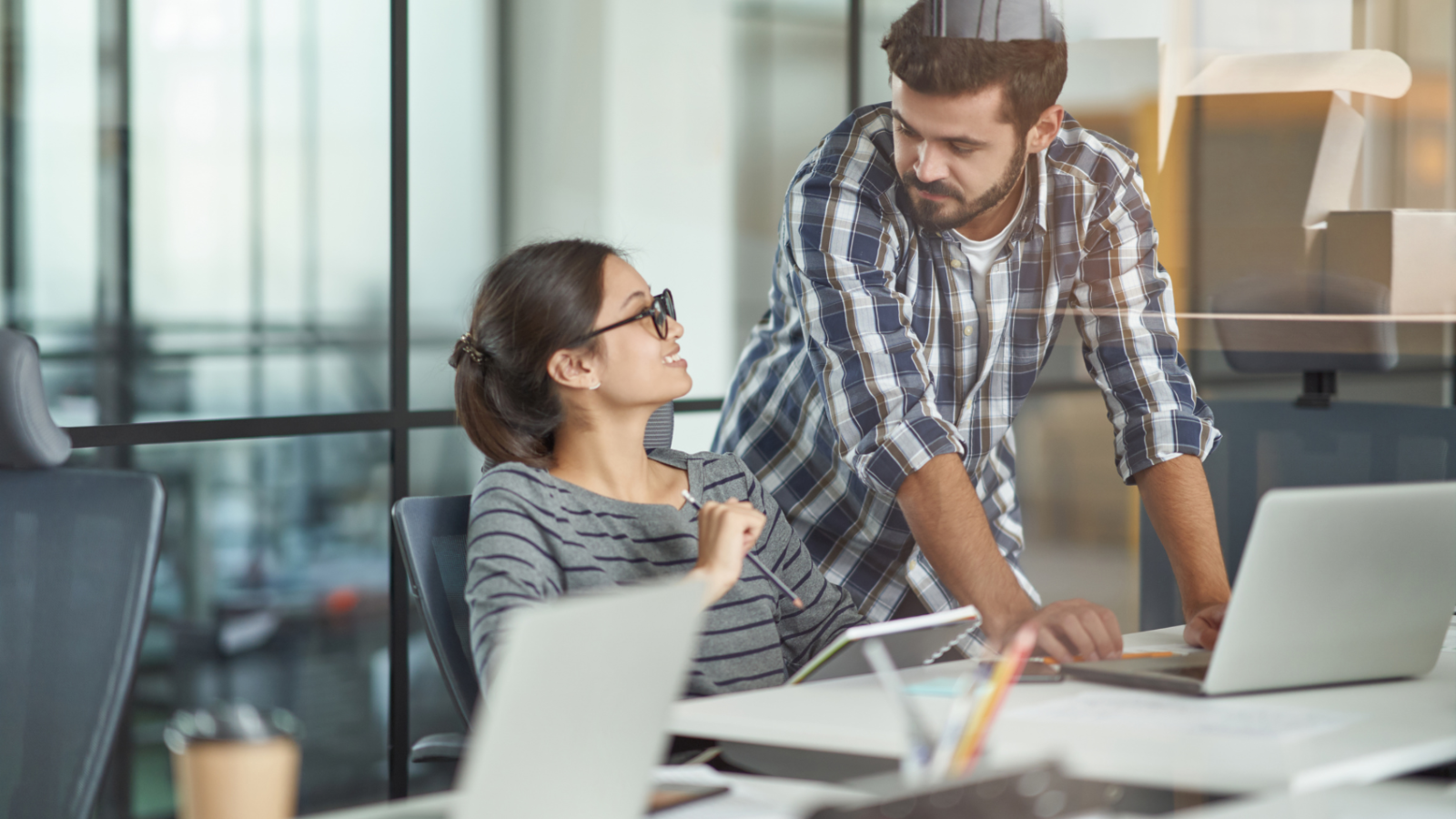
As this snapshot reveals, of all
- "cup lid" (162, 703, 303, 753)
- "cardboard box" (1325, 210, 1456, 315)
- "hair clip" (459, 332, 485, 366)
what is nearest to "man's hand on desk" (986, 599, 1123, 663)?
"hair clip" (459, 332, 485, 366)

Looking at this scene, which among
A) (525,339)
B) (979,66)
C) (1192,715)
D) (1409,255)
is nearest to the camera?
(1192,715)

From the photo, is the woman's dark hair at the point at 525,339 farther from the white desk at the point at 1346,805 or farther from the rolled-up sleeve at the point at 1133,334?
the white desk at the point at 1346,805

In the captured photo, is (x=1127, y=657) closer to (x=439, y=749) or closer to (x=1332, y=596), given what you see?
(x=1332, y=596)

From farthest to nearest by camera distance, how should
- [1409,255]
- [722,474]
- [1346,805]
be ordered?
1. [1409,255]
2. [722,474]
3. [1346,805]

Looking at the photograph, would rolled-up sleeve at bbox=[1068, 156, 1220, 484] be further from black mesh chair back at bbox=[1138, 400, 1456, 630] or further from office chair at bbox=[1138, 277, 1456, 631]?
black mesh chair back at bbox=[1138, 400, 1456, 630]

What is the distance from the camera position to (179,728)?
893 millimetres

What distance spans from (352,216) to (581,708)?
233cm

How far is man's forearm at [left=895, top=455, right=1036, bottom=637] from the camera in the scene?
1771 mm

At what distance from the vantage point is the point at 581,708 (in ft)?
2.66

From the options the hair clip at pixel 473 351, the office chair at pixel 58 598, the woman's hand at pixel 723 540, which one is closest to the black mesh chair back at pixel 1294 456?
the woman's hand at pixel 723 540

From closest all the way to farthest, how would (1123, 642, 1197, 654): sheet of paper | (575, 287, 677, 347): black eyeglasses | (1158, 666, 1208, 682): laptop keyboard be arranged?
1. (1158, 666, 1208, 682): laptop keyboard
2. (1123, 642, 1197, 654): sheet of paper
3. (575, 287, 677, 347): black eyeglasses

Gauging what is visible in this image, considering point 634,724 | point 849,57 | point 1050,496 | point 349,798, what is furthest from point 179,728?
point 1050,496

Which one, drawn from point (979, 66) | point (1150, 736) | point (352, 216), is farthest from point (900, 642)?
point (352, 216)

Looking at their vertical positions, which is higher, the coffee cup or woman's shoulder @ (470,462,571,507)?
woman's shoulder @ (470,462,571,507)
